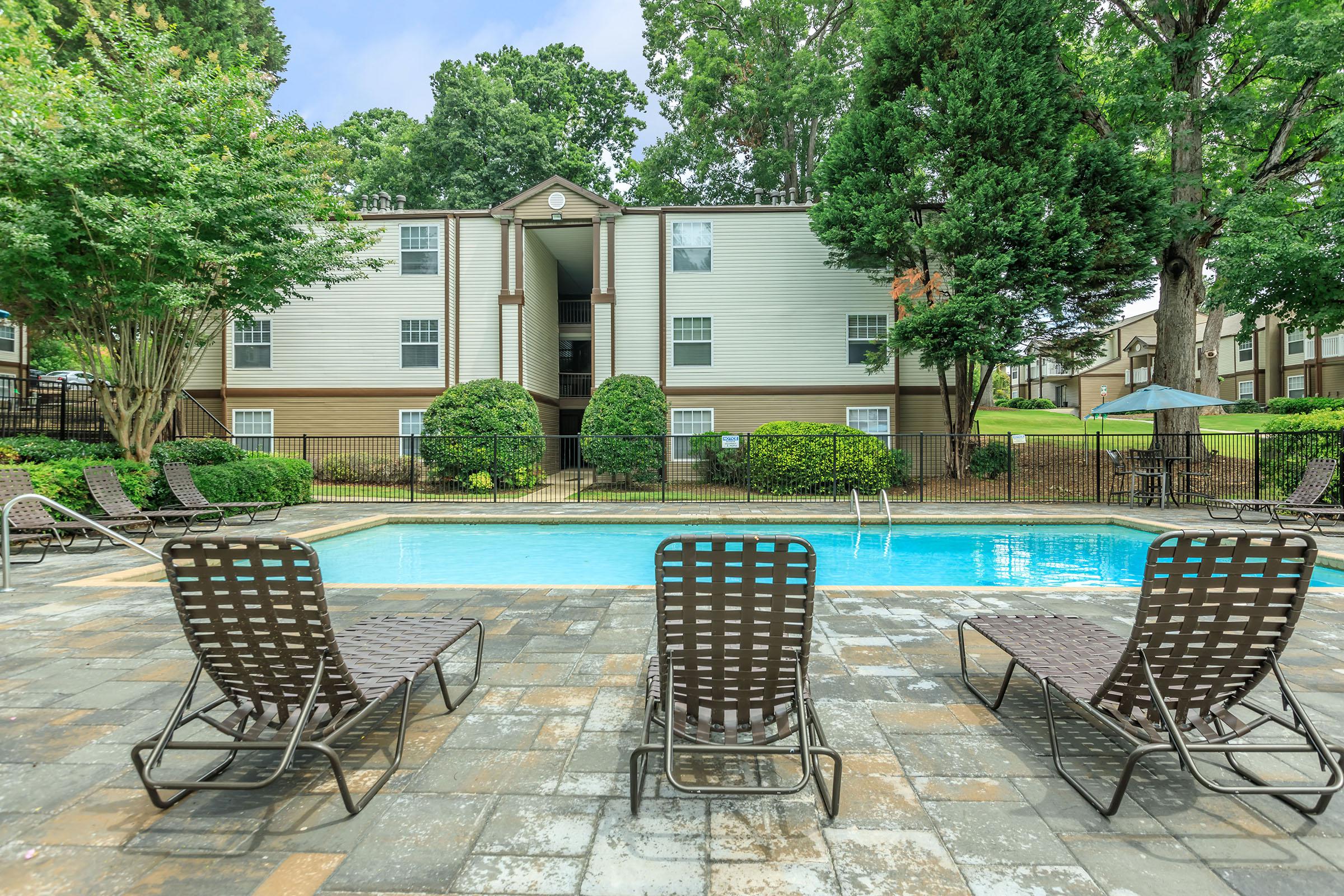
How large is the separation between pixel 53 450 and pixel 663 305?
46.8 ft

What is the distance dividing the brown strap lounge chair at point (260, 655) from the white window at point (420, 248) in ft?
62.7

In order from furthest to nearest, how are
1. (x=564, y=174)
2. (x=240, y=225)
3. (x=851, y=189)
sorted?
(x=564, y=174) < (x=851, y=189) < (x=240, y=225)

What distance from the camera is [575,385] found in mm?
24516

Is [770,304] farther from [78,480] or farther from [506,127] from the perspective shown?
[506,127]

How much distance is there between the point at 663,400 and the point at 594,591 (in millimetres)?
11868

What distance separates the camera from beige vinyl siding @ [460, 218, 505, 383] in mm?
19625

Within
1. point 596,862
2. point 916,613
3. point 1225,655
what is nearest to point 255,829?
point 596,862

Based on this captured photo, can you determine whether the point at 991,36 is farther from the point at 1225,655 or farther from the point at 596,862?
the point at 596,862

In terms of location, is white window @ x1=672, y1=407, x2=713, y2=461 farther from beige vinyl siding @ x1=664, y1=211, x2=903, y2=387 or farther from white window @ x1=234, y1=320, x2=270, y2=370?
white window @ x1=234, y1=320, x2=270, y2=370

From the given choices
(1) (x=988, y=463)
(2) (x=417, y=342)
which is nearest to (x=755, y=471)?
(1) (x=988, y=463)

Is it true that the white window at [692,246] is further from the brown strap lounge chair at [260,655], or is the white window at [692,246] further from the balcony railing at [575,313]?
the brown strap lounge chair at [260,655]

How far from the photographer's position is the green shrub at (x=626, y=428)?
16.3 meters

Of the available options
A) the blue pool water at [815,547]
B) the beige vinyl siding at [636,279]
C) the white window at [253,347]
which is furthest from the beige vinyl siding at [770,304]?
the white window at [253,347]

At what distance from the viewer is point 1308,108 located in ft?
51.4
